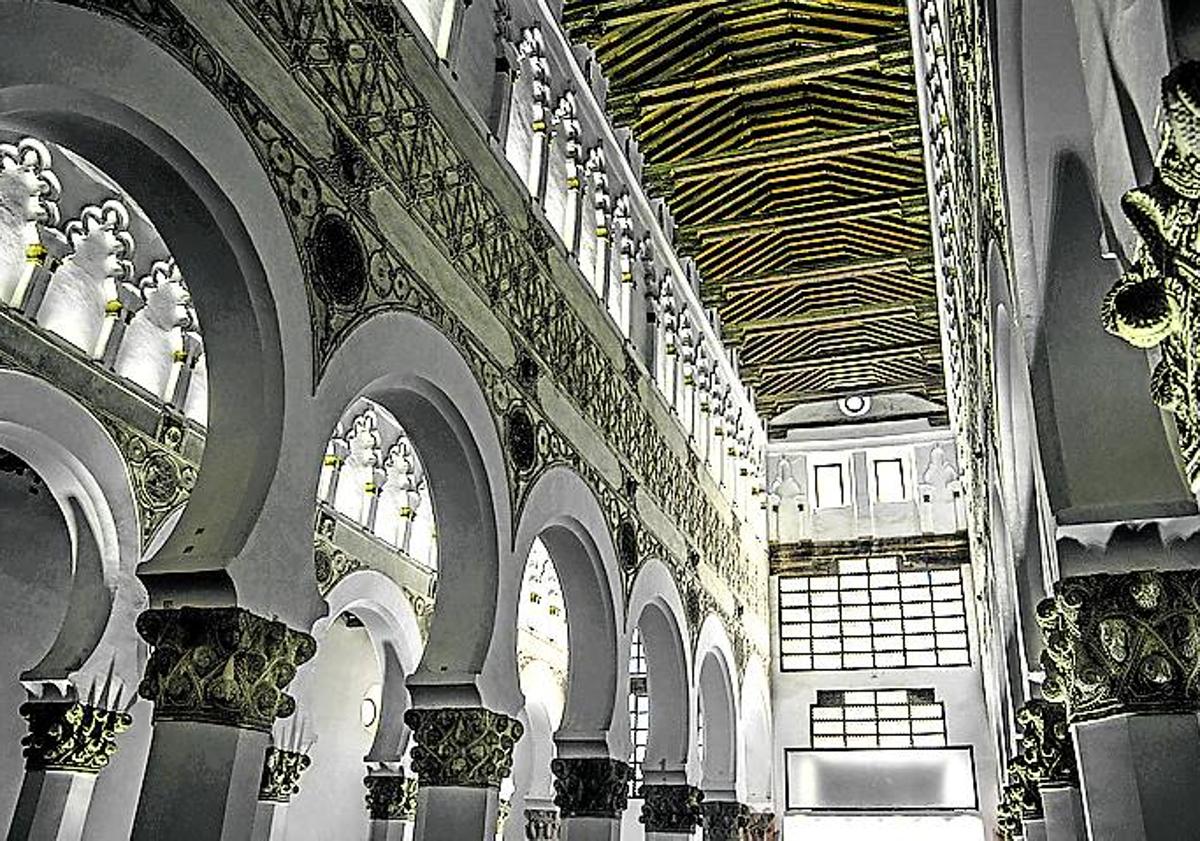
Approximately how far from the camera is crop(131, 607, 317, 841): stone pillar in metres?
3.64

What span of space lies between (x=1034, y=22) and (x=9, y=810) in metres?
7.76

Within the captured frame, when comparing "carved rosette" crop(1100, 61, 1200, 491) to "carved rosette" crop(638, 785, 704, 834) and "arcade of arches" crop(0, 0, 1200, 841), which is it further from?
"carved rosette" crop(638, 785, 704, 834)

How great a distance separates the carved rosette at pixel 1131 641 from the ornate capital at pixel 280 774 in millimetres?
6982

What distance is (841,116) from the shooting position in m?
10.5

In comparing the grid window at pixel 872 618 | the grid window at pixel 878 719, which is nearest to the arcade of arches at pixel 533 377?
the grid window at pixel 878 719

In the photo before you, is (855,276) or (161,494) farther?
(855,276)

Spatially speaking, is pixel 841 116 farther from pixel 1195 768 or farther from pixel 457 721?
pixel 1195 768

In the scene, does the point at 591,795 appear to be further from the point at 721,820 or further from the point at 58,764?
the point at 721,820

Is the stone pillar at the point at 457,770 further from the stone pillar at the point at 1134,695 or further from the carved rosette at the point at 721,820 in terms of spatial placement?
the carved rosette at the point at 721,820

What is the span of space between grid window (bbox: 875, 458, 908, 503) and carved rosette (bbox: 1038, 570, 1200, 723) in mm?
13066

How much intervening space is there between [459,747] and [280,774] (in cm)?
367

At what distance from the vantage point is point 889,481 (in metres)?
15.9

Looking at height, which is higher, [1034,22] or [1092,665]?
[1034,22]

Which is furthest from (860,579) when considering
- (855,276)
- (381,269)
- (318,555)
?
(381,269)
